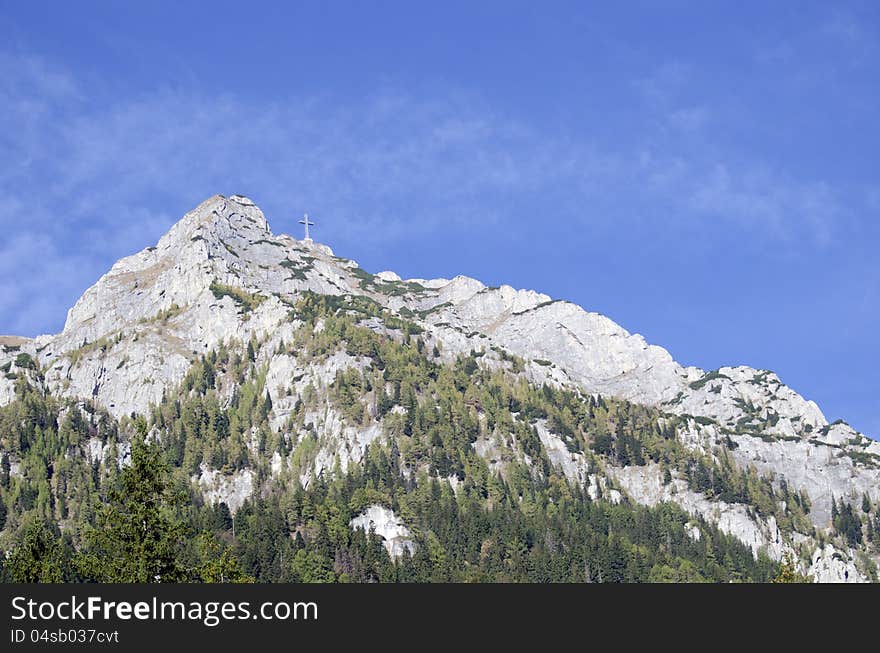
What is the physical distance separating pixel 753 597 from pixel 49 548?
6559cm

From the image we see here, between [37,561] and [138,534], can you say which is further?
[37,561]

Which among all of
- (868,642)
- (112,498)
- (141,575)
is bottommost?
(868,642)

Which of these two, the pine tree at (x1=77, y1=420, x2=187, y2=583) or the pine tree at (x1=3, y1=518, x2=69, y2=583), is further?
the pine tree at (x1=3, y1=518, x2=69, y2=583)

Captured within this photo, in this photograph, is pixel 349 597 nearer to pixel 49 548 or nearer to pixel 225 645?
pixel 225 645

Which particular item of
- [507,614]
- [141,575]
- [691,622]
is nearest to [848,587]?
[691,622]

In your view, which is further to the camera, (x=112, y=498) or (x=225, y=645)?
(x=112, y=498)

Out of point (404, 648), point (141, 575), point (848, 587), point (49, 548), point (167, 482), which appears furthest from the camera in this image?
point (49, 548)

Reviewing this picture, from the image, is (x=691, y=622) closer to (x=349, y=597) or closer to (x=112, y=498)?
(x=349, y=597)

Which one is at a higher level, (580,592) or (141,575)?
(141,575)

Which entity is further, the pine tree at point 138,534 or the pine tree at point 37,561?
the pine tree at point 37,561

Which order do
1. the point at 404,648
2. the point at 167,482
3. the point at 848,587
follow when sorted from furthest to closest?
the point at 167,482 < the point at 848,587 < the point at 404,648

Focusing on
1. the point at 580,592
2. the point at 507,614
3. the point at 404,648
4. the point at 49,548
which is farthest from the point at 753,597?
the point at 49,548

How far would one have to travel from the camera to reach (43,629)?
4662 centimetres

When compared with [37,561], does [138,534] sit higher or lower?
lower
